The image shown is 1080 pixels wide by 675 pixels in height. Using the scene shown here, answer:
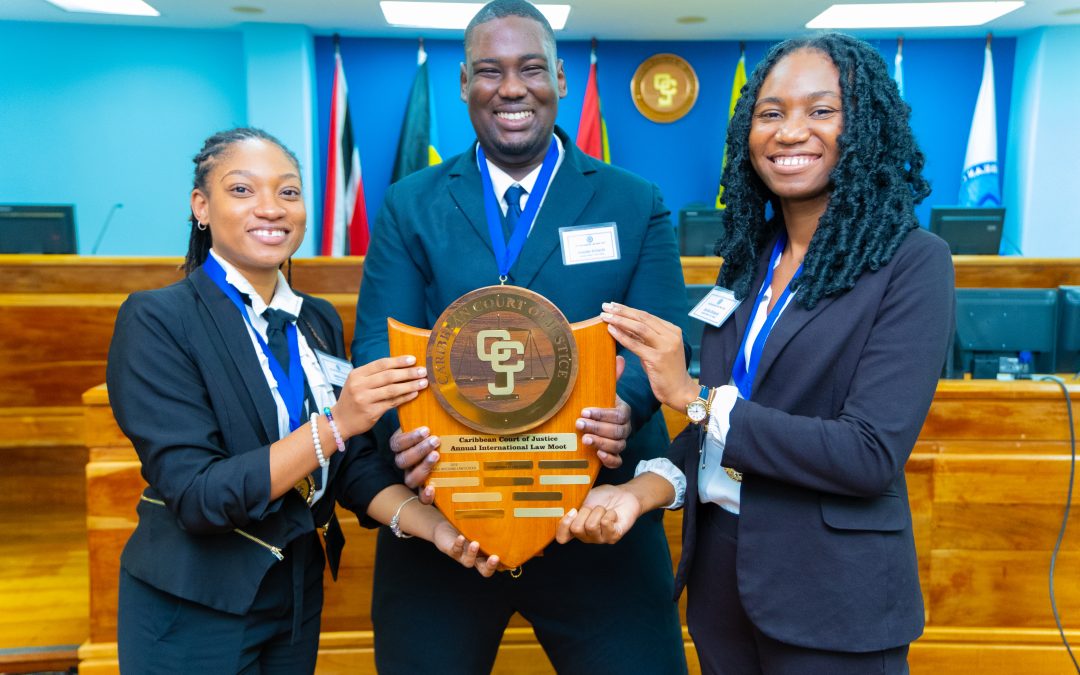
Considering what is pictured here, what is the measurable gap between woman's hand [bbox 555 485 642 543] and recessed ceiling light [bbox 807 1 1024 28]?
612 centimetres

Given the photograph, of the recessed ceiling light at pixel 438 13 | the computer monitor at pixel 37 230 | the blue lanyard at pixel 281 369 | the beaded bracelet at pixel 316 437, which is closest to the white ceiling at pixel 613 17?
the recessed ceiling light at pixel 438 13

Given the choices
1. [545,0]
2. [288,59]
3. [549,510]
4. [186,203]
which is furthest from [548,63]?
[186,203]

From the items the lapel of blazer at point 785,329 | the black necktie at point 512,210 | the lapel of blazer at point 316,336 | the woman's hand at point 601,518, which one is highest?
the black necktie at point 512,210

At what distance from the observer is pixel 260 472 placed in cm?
121

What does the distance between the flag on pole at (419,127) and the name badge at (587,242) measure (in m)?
5.80

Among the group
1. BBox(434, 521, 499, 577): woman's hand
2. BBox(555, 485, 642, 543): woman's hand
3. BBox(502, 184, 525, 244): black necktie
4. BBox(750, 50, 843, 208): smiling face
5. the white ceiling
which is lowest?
BBox(434, 521, 499, 577): woman's hand

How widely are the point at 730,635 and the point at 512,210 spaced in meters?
0.84

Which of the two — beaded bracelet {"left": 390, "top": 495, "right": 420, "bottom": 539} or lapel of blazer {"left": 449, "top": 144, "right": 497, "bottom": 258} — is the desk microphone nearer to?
lapel of blazer {"left": 449, "top": 144, "right": 497, "bottom": 258}

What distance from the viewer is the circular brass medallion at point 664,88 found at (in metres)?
7.32

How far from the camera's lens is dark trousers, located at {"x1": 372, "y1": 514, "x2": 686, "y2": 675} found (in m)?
1.46

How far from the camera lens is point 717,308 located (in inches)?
51.3

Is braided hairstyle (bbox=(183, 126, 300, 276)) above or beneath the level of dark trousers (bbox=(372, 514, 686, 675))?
above

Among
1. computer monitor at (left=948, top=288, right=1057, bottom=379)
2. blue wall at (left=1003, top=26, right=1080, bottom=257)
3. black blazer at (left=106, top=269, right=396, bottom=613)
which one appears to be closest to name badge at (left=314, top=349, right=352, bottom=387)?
black blazer at (left=106, top=269, right=396, bottom=613)

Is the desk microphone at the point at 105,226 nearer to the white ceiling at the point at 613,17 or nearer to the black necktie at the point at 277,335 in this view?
the white ceiling at the point at 613,17
